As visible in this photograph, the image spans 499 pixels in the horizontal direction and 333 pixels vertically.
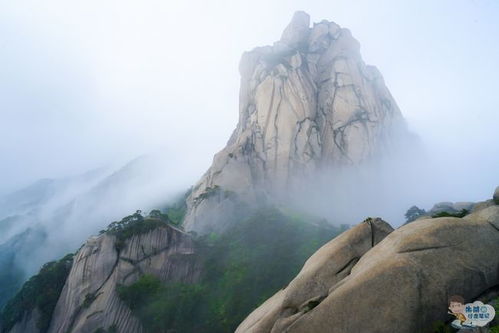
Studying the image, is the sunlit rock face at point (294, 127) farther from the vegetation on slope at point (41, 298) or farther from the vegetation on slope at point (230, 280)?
the vegetation on slope at point (41, 298)

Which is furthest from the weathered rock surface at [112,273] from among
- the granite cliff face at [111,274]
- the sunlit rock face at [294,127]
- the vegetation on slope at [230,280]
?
the sunlit rock face at [294,127]

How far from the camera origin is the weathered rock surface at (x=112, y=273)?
46.5 meters

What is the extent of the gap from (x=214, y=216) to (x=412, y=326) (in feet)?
219

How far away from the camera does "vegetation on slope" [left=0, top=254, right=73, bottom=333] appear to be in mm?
50144

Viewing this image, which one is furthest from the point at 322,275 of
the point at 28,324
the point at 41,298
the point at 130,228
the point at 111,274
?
the point at 28,324

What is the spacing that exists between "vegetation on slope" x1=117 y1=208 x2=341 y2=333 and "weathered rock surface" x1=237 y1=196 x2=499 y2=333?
30644 millimetres

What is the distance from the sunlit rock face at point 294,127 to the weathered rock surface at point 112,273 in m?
21.3

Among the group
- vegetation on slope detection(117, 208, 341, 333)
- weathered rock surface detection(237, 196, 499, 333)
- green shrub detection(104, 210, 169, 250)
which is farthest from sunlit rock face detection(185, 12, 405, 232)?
weathered rock surface detection(237, 196, 499, 333)

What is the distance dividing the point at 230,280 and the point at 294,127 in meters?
50.2

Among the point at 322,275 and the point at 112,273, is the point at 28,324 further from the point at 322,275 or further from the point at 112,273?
the point at 322,275

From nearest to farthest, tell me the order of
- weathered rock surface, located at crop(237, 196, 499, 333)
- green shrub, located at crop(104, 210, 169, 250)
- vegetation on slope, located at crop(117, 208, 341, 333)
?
weathered rock surface, located at crop(237, 196, 499, 333)
vegetation on slope, located at crop(117, 208, 341, 333)
green shrub, located at crop(104, 210, 169, 250)

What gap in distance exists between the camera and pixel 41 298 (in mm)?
50812

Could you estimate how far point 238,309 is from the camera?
153ft

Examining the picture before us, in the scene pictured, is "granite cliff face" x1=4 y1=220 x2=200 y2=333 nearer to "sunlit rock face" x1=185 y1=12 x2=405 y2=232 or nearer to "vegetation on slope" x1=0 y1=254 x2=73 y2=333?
"vegetation on slope" x1=0 y1=254 x2=73 y2=333
